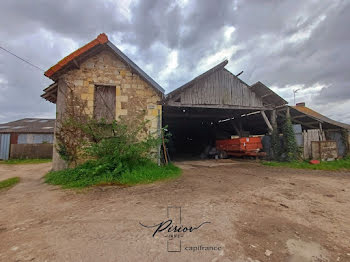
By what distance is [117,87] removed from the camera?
22.4 ft


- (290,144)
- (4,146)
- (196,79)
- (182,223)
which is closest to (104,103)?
(196,79)

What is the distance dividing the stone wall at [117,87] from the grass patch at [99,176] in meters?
1.09

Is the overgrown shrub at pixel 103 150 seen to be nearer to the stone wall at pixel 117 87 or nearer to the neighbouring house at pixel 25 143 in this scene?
the stone wall at pixel 117 87

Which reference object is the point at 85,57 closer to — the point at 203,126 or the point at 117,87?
the point at 117,87

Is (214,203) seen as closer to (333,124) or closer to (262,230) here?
(262,230)

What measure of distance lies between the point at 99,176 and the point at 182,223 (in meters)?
3.83

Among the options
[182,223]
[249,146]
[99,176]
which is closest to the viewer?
[182,223]

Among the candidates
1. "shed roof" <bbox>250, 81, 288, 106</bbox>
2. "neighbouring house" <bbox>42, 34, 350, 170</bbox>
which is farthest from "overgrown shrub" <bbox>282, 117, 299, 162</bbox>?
"shed roof" <bbox>250, 81, 288, 106</bbox>

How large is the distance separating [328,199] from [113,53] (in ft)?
28.7

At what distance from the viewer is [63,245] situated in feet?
6.84

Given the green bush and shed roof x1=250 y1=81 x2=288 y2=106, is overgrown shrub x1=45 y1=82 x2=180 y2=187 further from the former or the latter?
shed roof x1=250 y1=81 x2=288 y2=106

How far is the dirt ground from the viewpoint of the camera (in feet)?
6.38

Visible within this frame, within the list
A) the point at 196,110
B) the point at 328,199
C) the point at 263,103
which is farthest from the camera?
the point at 196,110

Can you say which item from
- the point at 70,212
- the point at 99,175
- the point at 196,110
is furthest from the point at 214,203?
the point at 196,110
